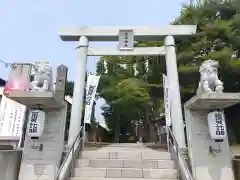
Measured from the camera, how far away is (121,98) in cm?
1333

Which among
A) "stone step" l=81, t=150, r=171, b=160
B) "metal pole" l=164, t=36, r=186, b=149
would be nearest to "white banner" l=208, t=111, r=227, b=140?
"stone step" l=81, t=150, r=171, b=160

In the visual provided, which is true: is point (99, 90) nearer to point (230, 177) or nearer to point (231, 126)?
point (231, 126)

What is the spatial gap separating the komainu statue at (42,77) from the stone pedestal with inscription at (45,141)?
1.12ft

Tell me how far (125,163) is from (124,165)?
74 millimetres

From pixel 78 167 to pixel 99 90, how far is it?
8157 mm

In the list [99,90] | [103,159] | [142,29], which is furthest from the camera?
[99,90]

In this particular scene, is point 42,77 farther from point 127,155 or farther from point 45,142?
point 127,155

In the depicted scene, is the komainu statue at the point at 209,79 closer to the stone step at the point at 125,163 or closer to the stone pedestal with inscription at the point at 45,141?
the stone step at the point at 125,163

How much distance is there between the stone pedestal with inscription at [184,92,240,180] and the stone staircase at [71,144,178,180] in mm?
658

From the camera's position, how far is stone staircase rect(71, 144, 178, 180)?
6184 millimetres

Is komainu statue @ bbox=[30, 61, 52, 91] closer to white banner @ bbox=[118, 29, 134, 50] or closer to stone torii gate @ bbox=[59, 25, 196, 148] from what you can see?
stone torii gate @ bbox=[59, 25, 196, 148]

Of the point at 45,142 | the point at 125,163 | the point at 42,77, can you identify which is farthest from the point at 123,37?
the point at 45,142

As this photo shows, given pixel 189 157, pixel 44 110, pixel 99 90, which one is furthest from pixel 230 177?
pixel 99 90

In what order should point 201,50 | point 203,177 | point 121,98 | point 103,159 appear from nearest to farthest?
point 203,177 → point 103,159 → point 201,50 → point 121,98
